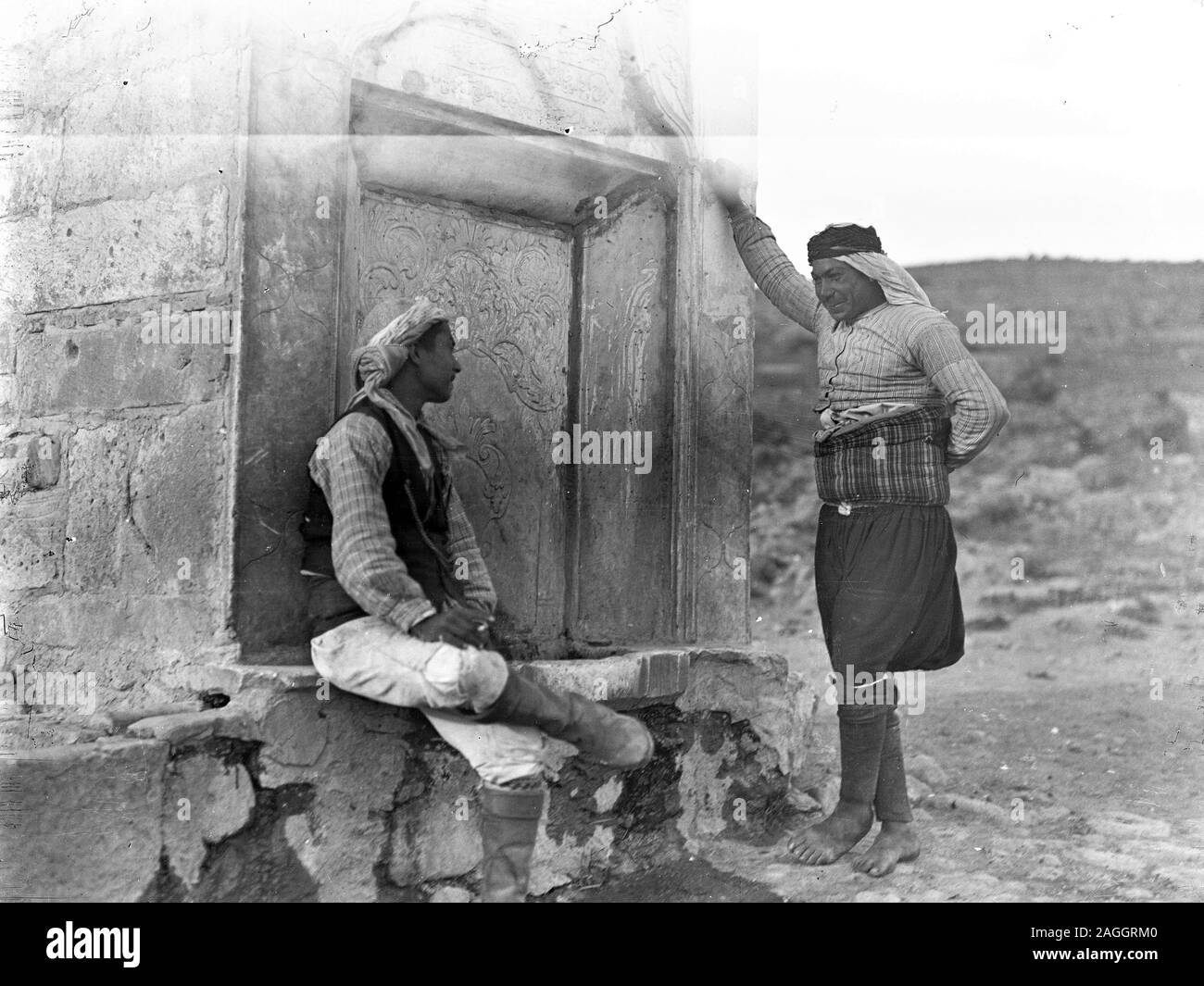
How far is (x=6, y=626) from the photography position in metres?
4.13

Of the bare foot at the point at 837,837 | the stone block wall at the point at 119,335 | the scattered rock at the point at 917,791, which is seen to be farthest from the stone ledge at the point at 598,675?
the scattered rock at the point at 917,791

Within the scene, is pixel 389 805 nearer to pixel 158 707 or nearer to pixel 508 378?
pixel 158 707

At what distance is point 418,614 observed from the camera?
10.7 feet

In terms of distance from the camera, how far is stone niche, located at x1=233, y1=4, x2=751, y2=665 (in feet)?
13.5

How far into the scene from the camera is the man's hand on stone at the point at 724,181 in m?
4.73

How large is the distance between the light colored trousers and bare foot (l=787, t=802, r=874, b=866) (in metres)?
1.35

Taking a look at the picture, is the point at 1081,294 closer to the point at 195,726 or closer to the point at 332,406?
the point at 332,406

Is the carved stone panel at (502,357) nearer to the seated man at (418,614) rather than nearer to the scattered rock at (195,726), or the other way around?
the seated man at (418,614)

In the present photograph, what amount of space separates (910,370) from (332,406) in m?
2.10

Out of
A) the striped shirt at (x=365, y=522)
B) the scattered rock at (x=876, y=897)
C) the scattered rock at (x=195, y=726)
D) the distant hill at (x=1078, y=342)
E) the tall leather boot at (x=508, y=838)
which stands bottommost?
A: the scattered rock at (x=876, y=897)

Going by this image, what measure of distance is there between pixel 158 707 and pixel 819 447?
8.39 feet

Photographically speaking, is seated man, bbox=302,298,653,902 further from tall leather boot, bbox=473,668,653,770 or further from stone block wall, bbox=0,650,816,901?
stone block wall, bbox=0,650,816,901

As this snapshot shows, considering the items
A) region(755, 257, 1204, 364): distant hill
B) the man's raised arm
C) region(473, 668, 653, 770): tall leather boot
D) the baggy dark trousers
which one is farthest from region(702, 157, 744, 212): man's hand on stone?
region(755, 257, 1204, 364): distant hill
